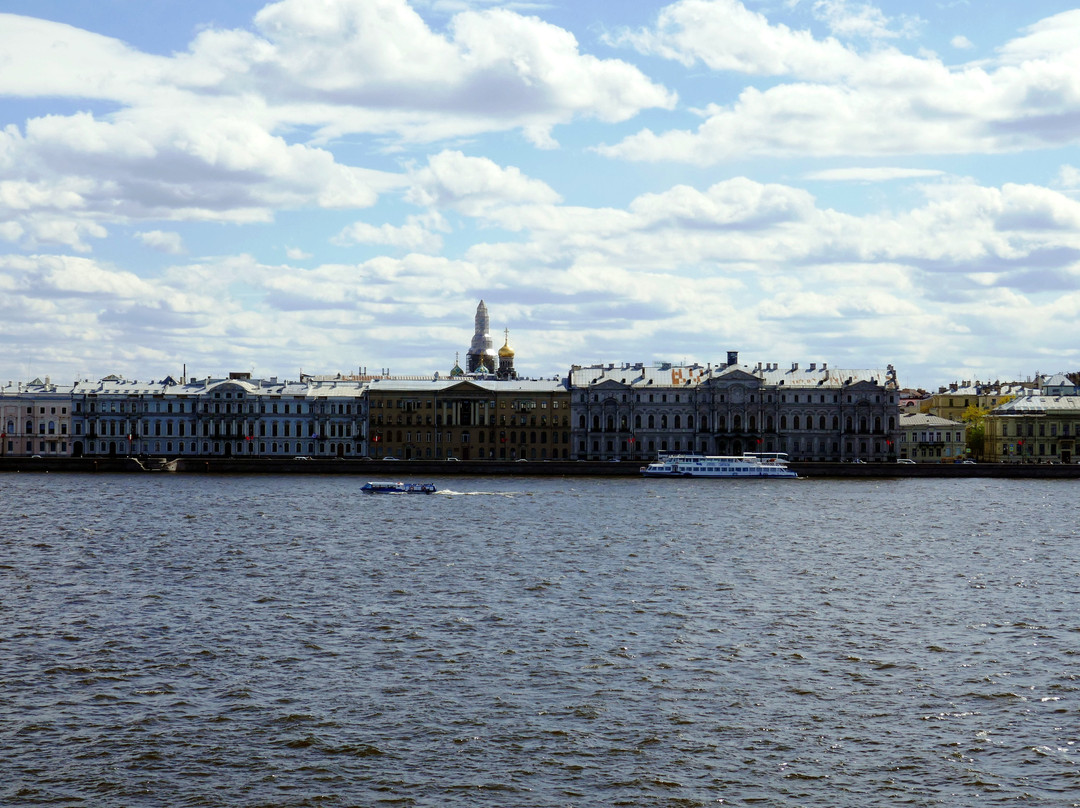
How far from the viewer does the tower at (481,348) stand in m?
184

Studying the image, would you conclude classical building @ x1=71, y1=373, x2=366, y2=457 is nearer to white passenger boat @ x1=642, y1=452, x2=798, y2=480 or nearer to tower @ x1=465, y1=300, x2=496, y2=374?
white passenger boat @ x1=642, y1=452, x2=798, y2=480

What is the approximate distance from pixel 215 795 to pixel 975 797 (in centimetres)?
1014

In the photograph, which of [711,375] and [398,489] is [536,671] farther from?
[711,375]

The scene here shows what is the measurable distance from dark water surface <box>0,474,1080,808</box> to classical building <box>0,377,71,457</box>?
77.3 meters

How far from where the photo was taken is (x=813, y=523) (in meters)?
59.0

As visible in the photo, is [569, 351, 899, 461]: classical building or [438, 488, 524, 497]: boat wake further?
[569, 351, 899, 461]: classical building

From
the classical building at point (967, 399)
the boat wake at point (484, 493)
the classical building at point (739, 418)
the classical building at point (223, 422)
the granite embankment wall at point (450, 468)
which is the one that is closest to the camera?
the boat wake at point (484, 493)

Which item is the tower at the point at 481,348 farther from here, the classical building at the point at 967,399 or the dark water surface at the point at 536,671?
the dark water surface at the point at 536,671

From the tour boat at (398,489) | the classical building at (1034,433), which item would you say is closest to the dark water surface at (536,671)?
the tour boat at (398,489)

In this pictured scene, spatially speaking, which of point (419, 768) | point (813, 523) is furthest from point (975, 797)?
point (813, 523)

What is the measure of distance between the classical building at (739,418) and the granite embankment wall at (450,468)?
1047 centimetres

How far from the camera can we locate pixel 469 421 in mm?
120812

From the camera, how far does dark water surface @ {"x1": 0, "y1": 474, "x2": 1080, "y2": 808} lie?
1855 cm

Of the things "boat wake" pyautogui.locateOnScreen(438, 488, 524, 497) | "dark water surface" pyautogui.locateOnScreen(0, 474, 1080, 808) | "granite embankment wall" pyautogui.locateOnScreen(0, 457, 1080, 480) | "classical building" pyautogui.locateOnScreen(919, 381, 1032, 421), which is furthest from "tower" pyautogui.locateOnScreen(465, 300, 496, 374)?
"dark water surface" pyautogui.locateOnScreen(0, 474, 1080, 808)
